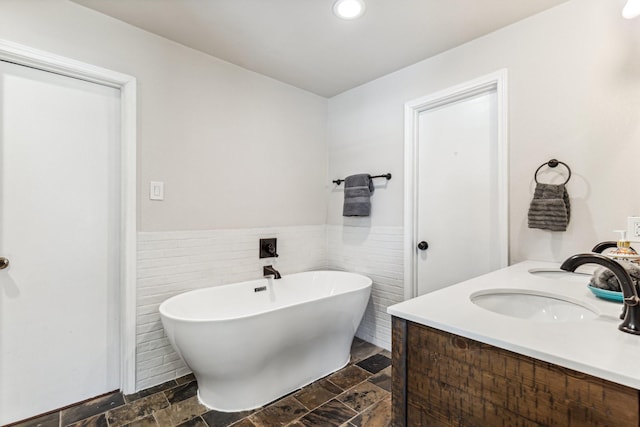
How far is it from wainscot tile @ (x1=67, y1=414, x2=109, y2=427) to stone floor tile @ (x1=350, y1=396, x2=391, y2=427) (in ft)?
4.47

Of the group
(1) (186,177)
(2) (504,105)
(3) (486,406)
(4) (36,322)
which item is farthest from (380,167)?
(4) (36,322)

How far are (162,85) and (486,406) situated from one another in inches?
93.7

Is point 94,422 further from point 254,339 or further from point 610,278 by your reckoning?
point 610,278

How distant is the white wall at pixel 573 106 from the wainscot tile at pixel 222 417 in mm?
1857

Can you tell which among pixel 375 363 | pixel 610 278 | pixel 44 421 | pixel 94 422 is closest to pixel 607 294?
pixel 610 278

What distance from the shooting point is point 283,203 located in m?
2.72

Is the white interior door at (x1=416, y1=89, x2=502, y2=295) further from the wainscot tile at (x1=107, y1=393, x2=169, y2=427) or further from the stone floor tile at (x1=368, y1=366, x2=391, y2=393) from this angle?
the wainscot tile at (x1=107, y1=393, x2=169, y2=427)

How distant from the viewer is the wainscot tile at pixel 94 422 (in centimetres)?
162

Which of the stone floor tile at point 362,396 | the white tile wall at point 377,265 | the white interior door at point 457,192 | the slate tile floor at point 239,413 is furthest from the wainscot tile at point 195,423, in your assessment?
the white interior door at point 457,192

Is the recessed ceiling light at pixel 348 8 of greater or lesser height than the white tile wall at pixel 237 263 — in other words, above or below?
above

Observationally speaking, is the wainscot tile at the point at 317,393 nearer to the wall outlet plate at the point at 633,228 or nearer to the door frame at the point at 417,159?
the door frame at the point at 417,159

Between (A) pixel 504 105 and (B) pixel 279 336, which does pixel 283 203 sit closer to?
(B) pixel 279 336

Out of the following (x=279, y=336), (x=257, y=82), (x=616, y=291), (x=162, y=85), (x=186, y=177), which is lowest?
(x=279, y=336)

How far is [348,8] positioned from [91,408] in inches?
109
